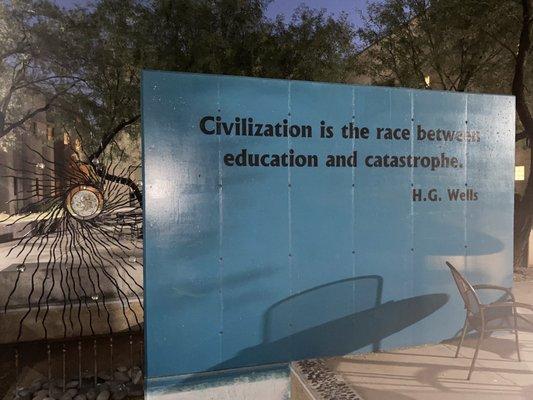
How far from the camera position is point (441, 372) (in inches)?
151

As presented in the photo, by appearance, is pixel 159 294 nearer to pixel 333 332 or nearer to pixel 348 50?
pixel 333 332

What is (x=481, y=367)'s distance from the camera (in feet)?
12.8

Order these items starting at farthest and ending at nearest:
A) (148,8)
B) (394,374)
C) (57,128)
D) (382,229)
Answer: (57,128) → (148,8) → (382,229) → (394,374)

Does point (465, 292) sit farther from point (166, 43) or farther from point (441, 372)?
point (166, 43)

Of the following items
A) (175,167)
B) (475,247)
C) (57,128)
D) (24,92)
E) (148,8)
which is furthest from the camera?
(57,128)

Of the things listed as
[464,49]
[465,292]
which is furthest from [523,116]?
[465,292]

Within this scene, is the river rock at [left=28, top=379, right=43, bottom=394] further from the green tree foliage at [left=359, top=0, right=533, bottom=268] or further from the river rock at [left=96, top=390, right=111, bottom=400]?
the green tree foliage at [left=359, top=0, right=533, bottom=268]

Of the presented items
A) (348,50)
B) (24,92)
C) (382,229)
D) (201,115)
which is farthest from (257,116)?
(24,92)

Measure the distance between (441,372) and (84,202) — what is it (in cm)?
395

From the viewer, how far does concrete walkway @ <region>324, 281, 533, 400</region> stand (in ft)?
11.3

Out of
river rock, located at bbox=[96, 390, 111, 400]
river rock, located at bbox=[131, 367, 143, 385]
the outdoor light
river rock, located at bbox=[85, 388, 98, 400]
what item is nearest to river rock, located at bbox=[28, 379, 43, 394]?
river rock, located at bbox=[85, 388, 98, 400]

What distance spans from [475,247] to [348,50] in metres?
10.6

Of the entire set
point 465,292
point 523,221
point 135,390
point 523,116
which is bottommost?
point 135,390

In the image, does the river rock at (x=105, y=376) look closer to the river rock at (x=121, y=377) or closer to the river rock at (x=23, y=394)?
the river rock at (x=121, y=377)
